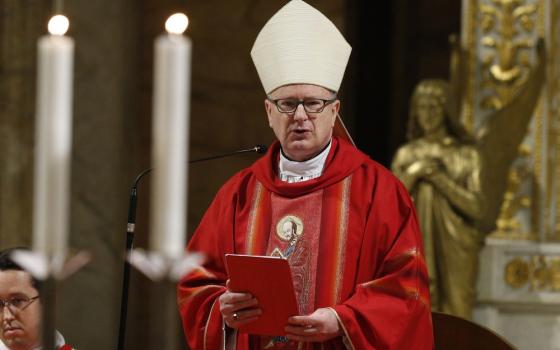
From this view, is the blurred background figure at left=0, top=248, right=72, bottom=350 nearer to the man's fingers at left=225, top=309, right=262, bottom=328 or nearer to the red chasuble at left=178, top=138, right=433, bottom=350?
the man's fingers at left=225, top=309, right=262, bottom=328

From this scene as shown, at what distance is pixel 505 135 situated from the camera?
5648 millimetres

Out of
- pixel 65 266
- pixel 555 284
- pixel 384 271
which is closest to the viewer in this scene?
pixel 65 266

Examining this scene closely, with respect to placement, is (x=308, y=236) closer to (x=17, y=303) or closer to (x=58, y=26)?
(x=17, y=303)

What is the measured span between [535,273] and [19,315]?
3.49 meters

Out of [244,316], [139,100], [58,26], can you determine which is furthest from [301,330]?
[139,100]

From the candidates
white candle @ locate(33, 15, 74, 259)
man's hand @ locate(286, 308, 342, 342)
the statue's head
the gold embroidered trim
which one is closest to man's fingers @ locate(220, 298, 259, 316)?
man's hand @ locate(286, 308, 342, 342)

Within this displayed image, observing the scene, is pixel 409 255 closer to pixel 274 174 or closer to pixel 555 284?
pixel 274 174

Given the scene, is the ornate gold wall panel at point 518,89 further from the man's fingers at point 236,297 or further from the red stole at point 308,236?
the man's fingers at point 236,297

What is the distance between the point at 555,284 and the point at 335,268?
9.13ft

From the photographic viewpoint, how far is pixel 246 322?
9.56ft

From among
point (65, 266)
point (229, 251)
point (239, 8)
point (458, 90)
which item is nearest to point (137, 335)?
point (239, 8)

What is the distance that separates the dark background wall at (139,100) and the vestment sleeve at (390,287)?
11.5 ft

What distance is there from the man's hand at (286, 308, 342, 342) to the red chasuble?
32mm

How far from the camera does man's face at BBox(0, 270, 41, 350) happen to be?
110 inches
